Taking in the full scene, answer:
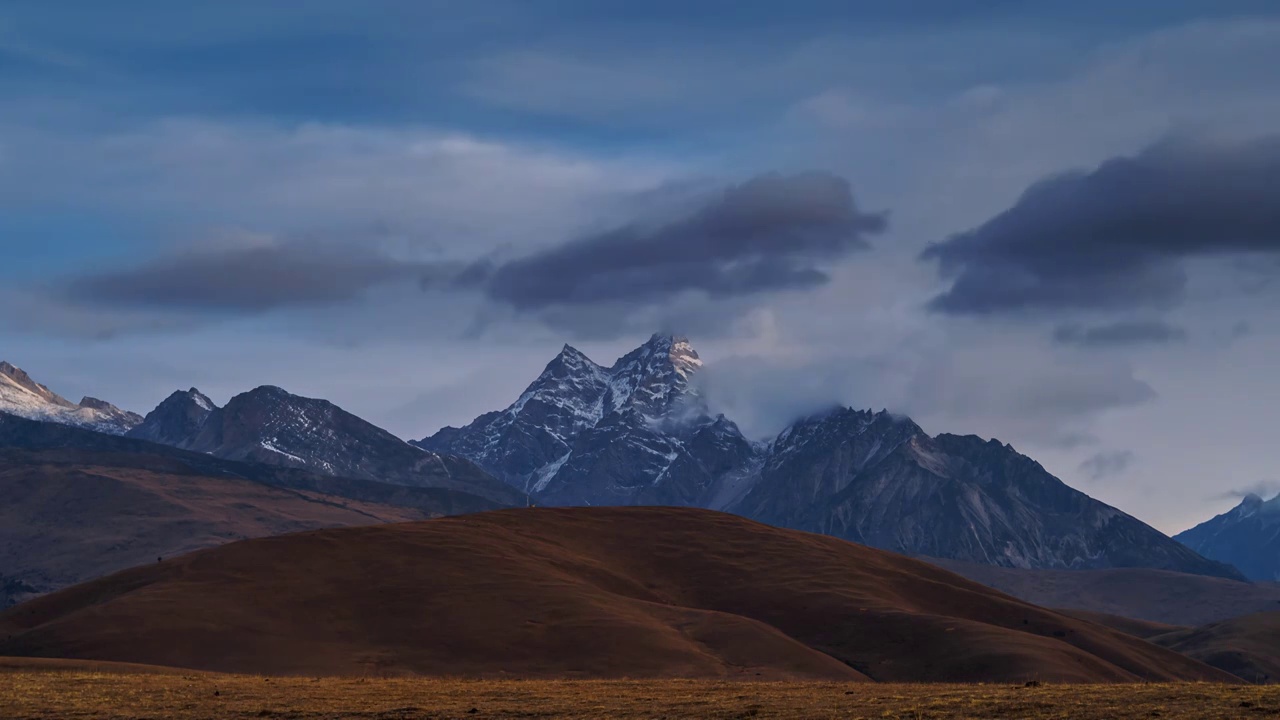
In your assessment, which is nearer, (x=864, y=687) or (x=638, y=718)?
(x=638, y=718)

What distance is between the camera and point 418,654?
13300 cm

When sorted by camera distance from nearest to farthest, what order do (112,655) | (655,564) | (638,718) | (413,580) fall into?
(638,718), (112,655), (413,580), (655,564)

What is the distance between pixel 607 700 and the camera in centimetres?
7300

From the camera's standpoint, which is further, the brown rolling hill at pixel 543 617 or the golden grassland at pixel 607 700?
the brown rolling hill at pixel 543 617

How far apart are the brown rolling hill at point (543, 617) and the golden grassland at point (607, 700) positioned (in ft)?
118

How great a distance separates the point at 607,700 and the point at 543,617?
71155 millimetres

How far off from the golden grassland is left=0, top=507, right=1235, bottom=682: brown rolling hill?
35897mm

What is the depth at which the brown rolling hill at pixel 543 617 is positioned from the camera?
131m

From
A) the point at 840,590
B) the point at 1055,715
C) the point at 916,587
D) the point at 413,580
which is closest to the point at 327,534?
the point at 413,580

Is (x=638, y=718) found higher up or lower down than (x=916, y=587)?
lower down

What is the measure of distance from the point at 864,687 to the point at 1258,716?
94.2 ft

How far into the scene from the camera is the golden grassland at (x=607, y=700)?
61.6m

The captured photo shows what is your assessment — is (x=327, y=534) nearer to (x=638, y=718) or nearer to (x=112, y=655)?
(x=112, y=655)

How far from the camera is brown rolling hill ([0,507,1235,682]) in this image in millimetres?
131125
